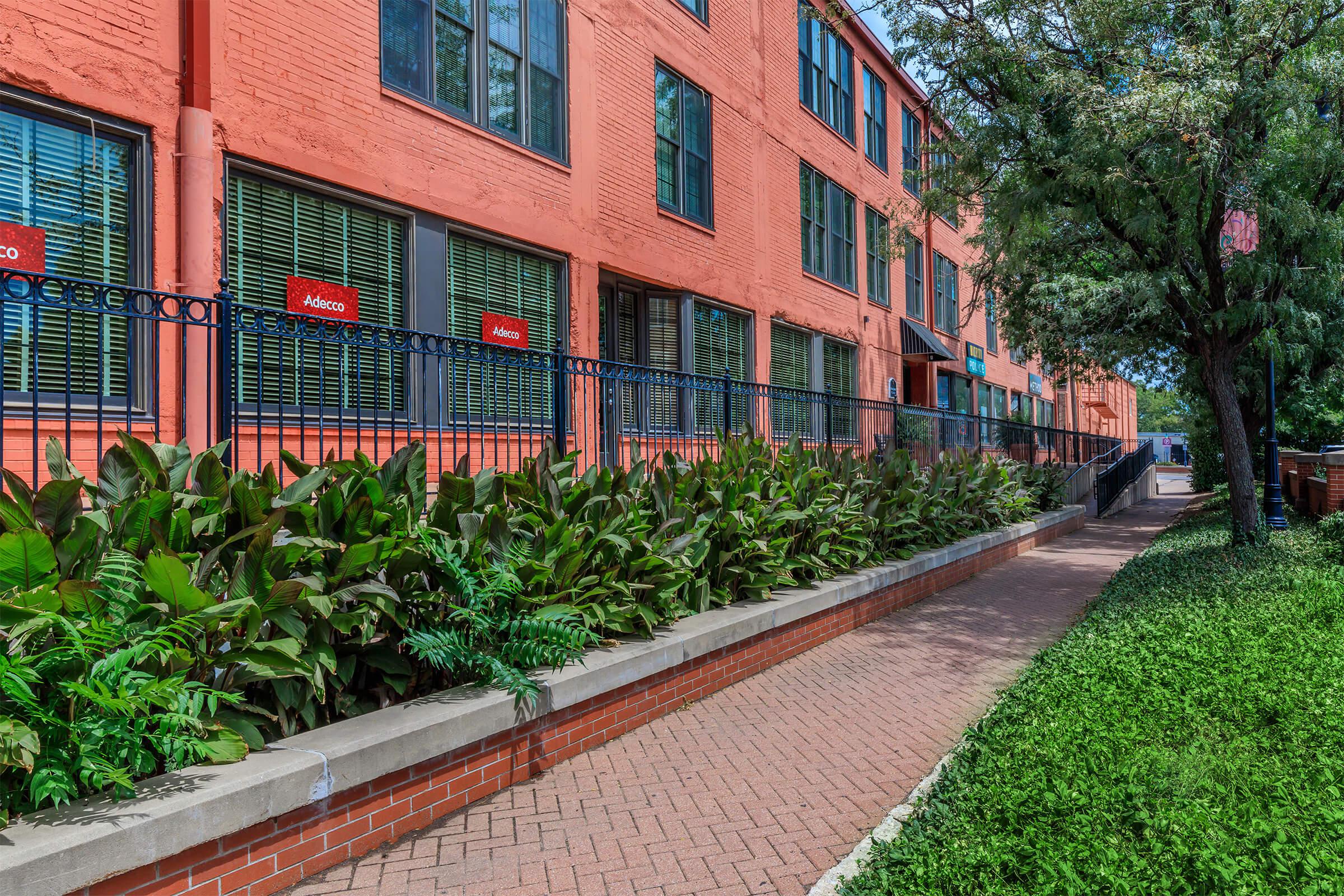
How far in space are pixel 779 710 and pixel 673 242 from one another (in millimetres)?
8919

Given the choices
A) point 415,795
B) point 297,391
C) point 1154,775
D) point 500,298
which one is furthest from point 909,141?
point 415,795

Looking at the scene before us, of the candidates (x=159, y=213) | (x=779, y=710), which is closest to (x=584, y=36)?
(x=159, y=213)

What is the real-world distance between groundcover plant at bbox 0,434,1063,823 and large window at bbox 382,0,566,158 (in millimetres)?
5296

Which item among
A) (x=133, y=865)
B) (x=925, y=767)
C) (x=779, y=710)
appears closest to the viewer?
(x=133, y=865)

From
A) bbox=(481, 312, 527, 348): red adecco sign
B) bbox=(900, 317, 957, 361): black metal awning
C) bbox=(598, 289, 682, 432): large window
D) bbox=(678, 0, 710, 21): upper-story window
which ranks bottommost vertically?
bbox=(481, 312, 527, 348): red adecco sign

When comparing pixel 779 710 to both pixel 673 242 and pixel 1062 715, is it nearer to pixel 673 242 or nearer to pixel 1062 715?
pixel 1062 715

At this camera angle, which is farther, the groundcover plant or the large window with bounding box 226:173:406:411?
the large window with bounding box 226:173:406:411

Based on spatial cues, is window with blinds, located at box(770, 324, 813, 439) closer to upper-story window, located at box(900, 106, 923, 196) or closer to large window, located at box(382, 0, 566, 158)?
large window, located at box(382, 0, 566, 158)

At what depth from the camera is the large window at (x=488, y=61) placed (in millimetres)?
9359

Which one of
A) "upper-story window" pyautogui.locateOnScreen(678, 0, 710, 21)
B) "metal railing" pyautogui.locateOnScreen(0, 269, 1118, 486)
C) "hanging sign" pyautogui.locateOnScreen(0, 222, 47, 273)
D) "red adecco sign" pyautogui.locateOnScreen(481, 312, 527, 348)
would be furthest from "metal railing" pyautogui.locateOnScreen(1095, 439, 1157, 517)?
"hanging sign" pyautogui.locateOnScreen(0, 222, 47, 273)

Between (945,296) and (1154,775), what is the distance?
24.0 m

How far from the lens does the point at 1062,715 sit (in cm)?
466

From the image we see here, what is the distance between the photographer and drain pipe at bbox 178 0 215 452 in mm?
7238

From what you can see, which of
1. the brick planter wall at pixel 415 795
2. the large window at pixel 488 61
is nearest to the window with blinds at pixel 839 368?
the large window at pixel 488 61
